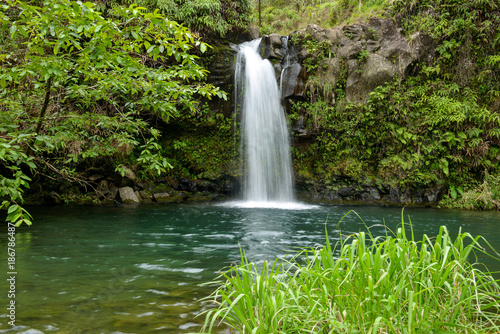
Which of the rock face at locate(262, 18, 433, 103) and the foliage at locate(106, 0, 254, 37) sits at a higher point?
the foliage at locate(106, 0, 254, 37)

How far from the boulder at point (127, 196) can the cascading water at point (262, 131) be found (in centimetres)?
460

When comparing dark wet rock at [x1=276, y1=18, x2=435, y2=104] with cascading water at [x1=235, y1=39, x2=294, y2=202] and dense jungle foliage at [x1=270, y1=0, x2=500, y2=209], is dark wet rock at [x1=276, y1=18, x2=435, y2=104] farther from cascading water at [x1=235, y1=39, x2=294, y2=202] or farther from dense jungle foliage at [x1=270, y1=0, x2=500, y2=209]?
cascading water at [x1=235, y1=39, x2=294, y2=202]

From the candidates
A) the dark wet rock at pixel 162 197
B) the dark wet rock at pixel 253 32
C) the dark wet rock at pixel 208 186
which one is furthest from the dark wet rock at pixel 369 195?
the dark wet rock at pixel 253 32

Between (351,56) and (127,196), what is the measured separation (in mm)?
11235

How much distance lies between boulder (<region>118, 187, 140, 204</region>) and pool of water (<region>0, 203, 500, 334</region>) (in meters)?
1.52

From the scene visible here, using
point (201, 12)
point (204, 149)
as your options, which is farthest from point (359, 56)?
point (204, 149)

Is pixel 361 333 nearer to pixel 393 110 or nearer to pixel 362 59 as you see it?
pixel 393 110

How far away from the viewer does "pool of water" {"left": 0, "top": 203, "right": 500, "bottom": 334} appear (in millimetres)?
3121

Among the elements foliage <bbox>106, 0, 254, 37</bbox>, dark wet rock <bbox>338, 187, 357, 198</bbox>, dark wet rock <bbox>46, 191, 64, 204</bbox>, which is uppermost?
foliage <bbox>106, 0, 254, 37</bbox>

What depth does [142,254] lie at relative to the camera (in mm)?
5422

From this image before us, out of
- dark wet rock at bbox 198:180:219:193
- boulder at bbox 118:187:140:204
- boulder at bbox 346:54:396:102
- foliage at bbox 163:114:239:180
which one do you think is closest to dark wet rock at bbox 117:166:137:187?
boulder at bbox 118:187:140:204

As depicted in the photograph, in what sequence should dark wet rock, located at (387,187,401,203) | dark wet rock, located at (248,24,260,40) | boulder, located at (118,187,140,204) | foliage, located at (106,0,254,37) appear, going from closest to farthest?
boulder, located at (118,187,140,204)
dark wet rock, located at (387,187,401,203)
foliage, located at (106,0,254,37)
dark wet rock, located at (248,24,260,40)

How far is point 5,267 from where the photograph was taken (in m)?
4.57

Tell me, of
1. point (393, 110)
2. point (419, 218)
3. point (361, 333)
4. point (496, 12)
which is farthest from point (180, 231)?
point (496, 12)
